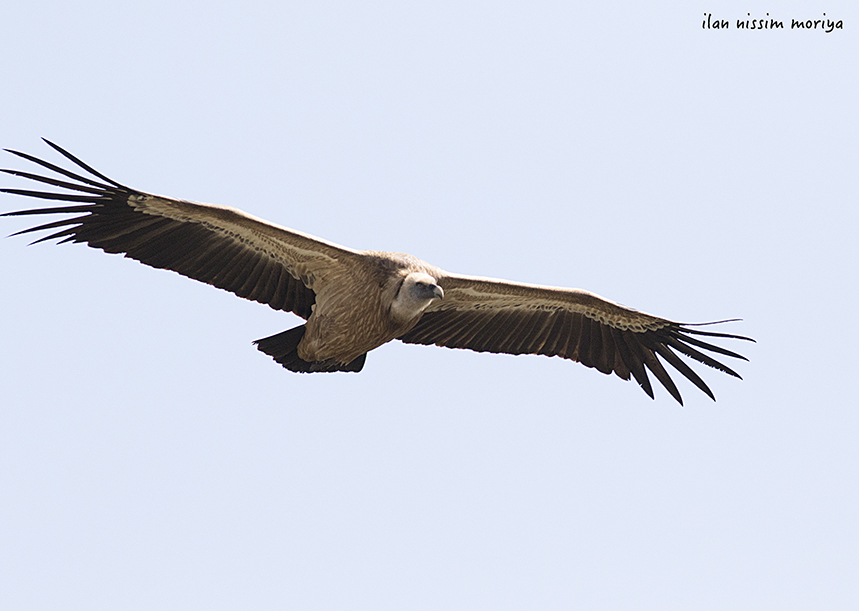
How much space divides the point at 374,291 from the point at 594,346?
8.52 feet

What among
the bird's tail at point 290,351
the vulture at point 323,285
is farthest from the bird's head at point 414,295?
the bird's tail at point 290,351

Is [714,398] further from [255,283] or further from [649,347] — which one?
[255,283]

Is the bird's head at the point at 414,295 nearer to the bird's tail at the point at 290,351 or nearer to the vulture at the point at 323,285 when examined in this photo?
the vulture at the point at 323,285

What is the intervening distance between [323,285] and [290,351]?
62cm

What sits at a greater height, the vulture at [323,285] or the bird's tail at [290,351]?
the vulture at [323,285]

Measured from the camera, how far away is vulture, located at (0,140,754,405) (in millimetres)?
9023

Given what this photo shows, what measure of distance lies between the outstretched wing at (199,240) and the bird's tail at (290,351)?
0.21m

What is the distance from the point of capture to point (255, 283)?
9641 mm

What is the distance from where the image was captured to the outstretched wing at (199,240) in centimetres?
894

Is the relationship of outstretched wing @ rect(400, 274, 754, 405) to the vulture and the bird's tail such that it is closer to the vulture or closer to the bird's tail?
the vulture

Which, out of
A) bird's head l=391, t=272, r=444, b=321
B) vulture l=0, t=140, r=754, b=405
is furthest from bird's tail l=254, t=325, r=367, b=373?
bird's head l=391, t=272, r=444, b=321

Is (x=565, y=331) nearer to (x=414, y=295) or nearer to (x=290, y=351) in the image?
(x=414, y=295)

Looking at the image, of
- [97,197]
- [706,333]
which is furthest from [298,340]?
[706,333]

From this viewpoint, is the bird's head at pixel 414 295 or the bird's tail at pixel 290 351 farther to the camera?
the bird's tail at pixel 290 351
